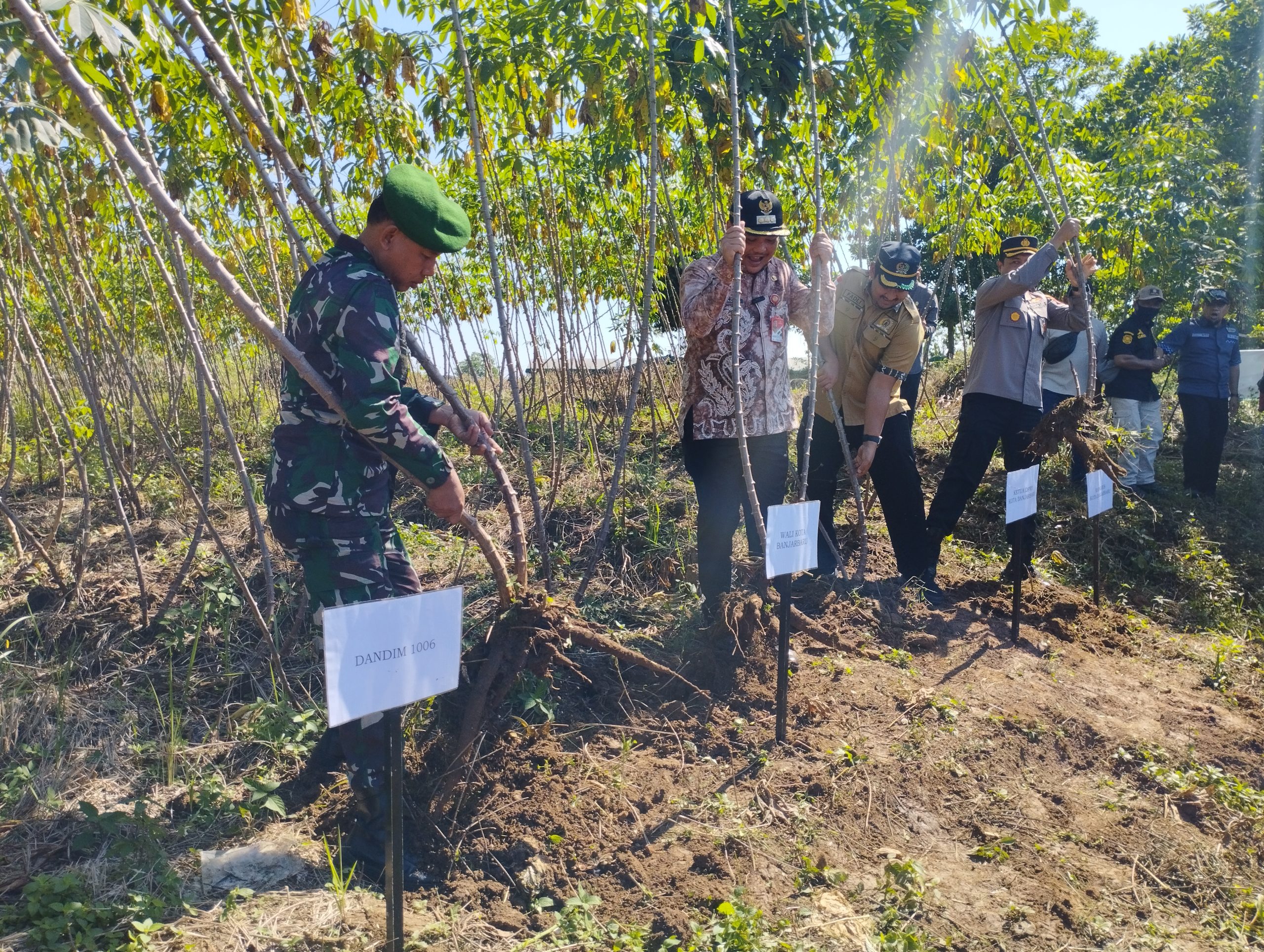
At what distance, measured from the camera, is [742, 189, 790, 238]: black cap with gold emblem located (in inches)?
117

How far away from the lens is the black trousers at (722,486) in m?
3.23

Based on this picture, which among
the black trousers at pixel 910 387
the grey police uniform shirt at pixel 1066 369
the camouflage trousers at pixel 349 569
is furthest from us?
the grey police uniform shirt at pixel 1066 369

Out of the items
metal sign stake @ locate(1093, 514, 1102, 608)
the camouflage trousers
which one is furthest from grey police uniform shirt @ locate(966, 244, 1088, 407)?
the camouflage trousers

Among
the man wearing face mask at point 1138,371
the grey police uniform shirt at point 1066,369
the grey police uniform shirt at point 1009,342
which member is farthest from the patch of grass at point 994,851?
the man wearing face mask at point 1138,371

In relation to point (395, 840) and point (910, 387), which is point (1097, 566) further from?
point (395, 840)

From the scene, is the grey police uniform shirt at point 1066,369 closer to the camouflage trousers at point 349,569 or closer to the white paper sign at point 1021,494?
the white paper sign at point 1021,494

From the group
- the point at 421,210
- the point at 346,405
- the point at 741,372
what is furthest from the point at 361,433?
the point at 741,372

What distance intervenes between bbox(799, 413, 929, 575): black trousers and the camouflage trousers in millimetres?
2370

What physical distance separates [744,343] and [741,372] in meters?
0.11

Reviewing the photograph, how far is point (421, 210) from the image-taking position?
6.26ft

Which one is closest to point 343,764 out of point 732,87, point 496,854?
point 496,854

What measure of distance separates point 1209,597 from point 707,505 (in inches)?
123

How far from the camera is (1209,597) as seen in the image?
176 inches

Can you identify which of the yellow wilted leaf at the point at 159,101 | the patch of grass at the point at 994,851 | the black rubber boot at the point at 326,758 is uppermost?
the yellow wilted leaf at the point at 159,101
